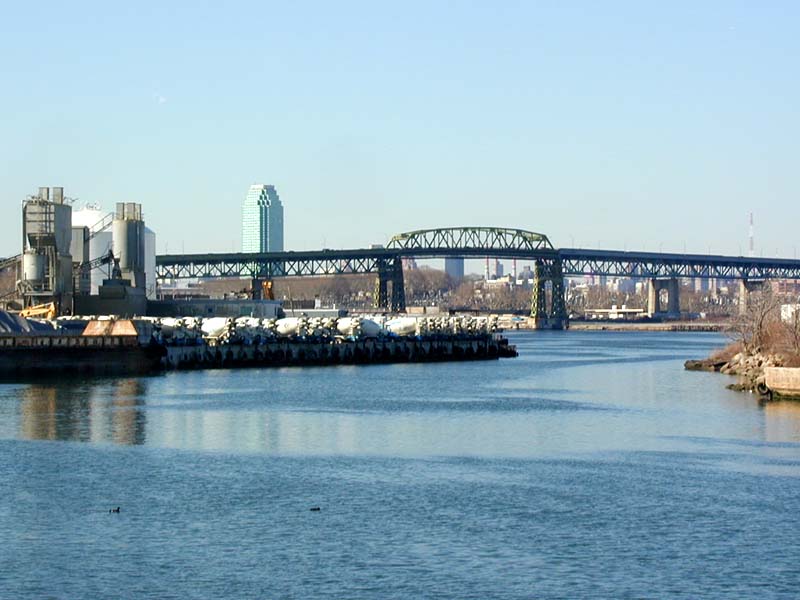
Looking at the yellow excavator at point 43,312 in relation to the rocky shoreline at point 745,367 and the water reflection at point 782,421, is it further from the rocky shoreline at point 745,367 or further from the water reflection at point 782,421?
the water reflection at point 782,421

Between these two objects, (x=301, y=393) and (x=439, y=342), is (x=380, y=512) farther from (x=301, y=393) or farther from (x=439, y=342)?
(x=439, y=342)

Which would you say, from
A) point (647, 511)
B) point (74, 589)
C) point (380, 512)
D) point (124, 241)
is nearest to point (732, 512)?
point (647, 511)

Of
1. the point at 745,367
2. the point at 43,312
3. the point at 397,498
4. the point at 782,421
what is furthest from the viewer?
the point at 43,312

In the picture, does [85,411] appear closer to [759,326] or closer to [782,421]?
[782,421]

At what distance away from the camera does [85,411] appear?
55.3 meters

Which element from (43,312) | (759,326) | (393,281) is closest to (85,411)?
(759,326)

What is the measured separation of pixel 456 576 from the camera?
2700 centimetres

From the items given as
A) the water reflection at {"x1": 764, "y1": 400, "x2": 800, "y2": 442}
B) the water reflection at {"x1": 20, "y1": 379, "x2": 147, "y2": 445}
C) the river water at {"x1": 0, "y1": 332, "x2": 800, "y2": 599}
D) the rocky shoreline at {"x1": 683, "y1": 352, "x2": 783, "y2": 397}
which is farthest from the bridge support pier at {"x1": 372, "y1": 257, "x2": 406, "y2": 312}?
the water reflection at {"x1": 764, "y1": 400, "x2": 800, "y2": 442}

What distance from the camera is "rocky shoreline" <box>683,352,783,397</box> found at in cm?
6375

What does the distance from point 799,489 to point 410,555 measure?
11.5 meters

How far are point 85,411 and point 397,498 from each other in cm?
2362

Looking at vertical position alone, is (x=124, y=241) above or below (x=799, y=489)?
Result: above

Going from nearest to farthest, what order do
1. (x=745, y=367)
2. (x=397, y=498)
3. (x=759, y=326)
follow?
(x=397, y=498)
(x=745, y=367)
(x=759, y=326)

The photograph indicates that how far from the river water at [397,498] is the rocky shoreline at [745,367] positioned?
9.84 ft
